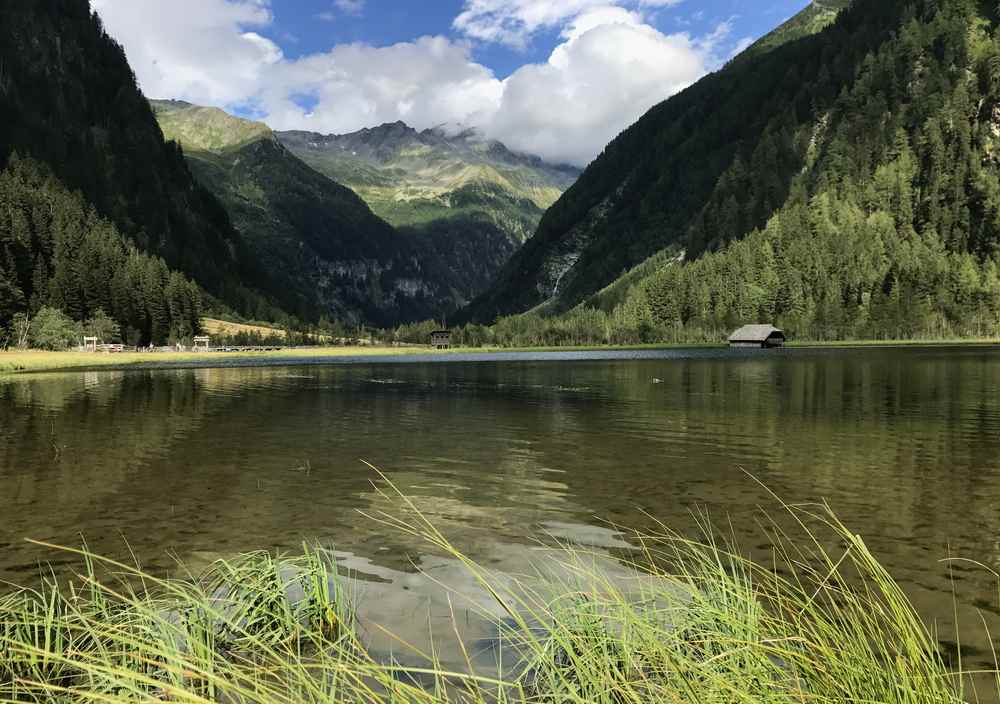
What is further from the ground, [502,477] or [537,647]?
[537,647]

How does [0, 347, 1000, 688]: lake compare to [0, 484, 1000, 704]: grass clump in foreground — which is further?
[0, 347, 1000, 688]: lake

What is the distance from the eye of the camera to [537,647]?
6277 millimetres

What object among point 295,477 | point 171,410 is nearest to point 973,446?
point 295,477

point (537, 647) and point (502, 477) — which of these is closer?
point (537, 647)

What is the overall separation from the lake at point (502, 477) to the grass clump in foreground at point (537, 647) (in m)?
2.51

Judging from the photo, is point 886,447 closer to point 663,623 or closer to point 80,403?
point 663,623

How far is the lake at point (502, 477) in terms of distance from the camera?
16.3 metres

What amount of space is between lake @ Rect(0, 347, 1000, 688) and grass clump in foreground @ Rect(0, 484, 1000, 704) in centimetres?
251

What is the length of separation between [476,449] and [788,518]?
17198 millimetres

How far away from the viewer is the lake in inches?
643

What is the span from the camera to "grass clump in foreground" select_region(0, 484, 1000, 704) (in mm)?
5625

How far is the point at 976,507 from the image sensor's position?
64.0 feet

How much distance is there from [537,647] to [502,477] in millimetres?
19779

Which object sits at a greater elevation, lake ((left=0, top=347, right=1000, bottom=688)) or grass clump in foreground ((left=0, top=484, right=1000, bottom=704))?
grass clump in foreground ((left=0, top=484, right=1000, bottom=704))
